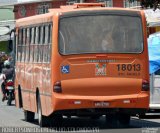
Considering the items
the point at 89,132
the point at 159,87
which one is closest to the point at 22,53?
the point at 159,87

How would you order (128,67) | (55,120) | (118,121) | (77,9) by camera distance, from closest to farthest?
(128,67)
(77,9)
(55,120)
(118,121)

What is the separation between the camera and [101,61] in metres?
20.2

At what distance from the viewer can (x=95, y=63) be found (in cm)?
2020

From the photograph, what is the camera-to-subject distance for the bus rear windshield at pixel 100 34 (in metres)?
20.3

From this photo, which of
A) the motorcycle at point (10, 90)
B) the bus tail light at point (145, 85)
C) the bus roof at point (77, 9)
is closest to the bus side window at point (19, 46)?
the bus roof at point (77, 9)

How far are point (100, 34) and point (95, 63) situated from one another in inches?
30.2

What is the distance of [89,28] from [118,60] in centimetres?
107

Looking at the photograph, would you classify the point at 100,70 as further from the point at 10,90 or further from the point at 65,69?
the point at 10,90

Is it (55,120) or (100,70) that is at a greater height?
(100,70)

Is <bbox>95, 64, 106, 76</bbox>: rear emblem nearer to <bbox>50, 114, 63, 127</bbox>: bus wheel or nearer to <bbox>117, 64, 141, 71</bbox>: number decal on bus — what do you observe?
<bbox>117, 64, 141, 71</bbox>: number decal on bus

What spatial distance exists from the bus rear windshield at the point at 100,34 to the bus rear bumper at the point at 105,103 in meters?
1.14

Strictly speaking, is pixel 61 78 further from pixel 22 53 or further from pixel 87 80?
pixel 22 53

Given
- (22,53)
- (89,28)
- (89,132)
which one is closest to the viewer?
(89,132)

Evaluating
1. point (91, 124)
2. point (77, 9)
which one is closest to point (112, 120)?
point (91, 124)
